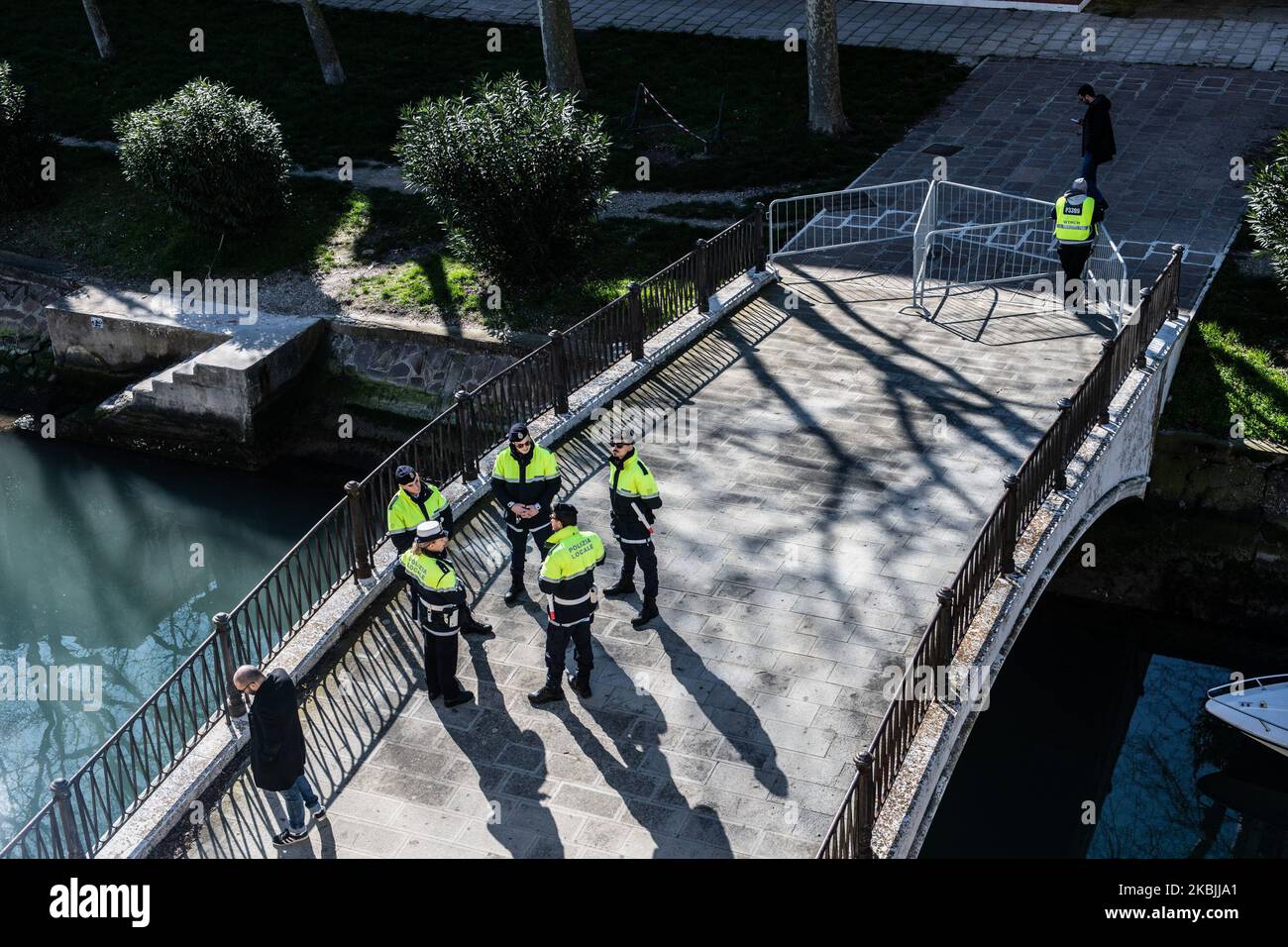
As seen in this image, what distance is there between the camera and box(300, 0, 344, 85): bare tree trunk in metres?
26.6

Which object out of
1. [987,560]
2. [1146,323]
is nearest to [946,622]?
[987,560]

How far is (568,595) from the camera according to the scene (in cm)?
1095

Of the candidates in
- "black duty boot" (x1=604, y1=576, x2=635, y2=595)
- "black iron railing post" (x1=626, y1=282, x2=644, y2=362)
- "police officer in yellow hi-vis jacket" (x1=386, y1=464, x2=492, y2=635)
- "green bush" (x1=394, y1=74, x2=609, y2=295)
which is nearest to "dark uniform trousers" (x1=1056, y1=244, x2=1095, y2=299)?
"black iron railing post" (x1=626, y1=282, x2=644, y2=362)

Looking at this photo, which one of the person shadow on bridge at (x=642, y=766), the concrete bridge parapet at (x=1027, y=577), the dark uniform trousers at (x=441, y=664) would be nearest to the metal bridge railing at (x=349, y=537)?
the dark uniform trousers at (x=441, y=664)

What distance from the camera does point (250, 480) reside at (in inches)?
845

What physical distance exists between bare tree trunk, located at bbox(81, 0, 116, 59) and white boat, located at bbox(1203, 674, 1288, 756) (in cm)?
2327

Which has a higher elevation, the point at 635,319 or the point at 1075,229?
the point at 1075,229

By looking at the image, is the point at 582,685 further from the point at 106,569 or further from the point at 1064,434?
the point at 106,569

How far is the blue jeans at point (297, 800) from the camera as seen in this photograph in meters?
10.0

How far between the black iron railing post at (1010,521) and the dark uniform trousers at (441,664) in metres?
4.57

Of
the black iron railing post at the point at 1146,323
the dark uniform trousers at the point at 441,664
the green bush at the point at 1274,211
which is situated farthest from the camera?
the green bush at the point at 1274,211

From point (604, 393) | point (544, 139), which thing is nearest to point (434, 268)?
point (544, 139)

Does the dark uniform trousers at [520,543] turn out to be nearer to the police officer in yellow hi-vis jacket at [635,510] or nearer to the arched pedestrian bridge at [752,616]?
the arched pedestrian bridge at [752,616]

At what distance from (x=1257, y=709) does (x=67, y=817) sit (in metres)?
12.8
